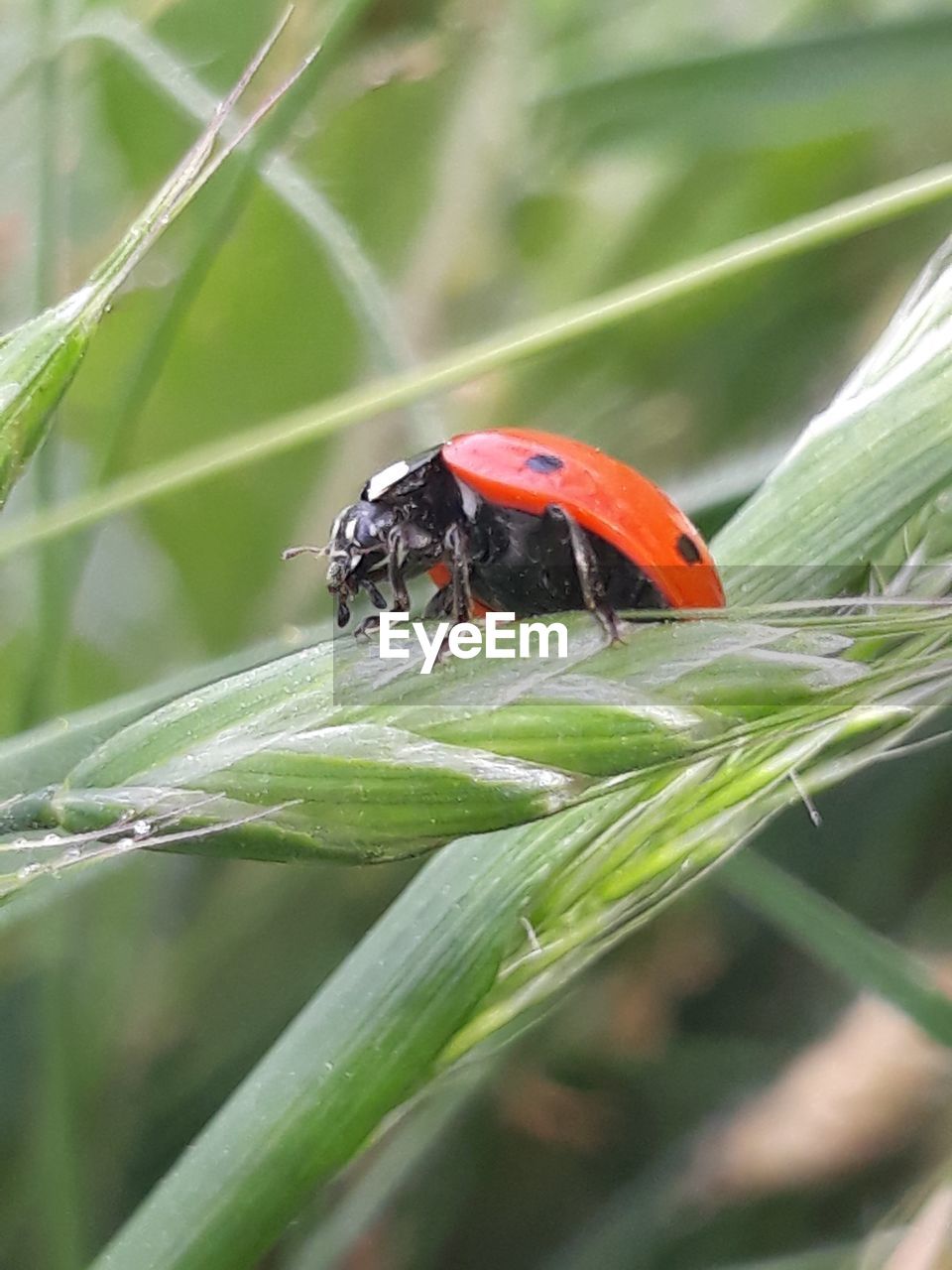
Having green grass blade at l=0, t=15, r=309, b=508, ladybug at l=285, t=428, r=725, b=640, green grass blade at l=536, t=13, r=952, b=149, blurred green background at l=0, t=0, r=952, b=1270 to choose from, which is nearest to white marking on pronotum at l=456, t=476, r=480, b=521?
ladybug at l=285, t=428, r=725, b=640

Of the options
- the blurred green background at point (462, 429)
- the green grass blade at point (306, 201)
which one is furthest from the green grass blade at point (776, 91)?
the green grass blade at point (306, 201)

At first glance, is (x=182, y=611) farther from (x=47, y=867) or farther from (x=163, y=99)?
(x=47, y=867)

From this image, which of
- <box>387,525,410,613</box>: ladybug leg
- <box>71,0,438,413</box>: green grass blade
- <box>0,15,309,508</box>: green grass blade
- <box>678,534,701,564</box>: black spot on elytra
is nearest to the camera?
<box>0,15,309,508</box>: green grass blade

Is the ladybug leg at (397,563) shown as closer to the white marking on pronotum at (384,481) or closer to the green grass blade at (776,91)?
the white marking on pronotum at (384,481)

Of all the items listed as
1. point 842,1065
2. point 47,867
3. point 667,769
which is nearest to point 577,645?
point 667,769

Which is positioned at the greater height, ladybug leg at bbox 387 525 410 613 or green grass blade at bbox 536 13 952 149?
green grass blade at bbox 536 13 952 149

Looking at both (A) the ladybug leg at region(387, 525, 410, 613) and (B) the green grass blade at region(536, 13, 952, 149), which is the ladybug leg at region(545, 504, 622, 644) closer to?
(A) the ladybug leg at region(387, 525, 410, 613)
